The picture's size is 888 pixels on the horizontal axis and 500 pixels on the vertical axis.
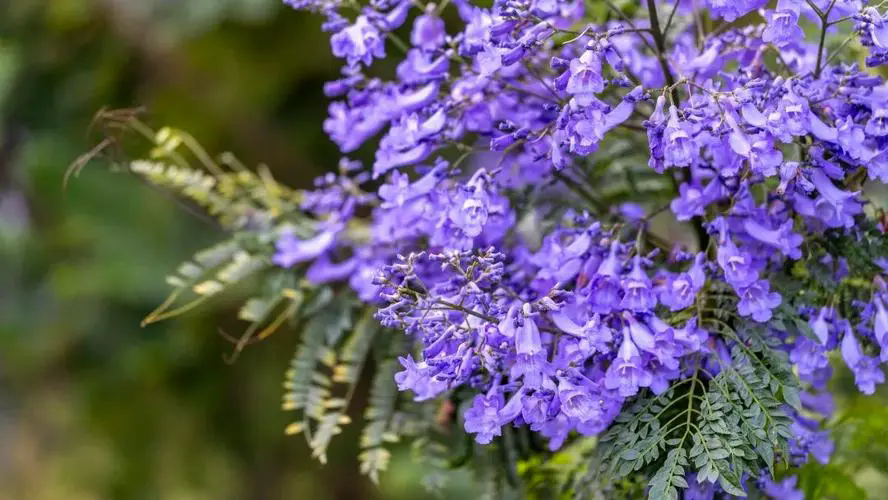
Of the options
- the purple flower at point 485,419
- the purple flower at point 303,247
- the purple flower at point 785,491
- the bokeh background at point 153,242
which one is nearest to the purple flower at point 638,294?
the purple flower at point 485,419

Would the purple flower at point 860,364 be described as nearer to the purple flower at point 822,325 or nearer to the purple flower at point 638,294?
the purple flower at point 822,325

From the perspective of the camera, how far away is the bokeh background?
1925 millimetres

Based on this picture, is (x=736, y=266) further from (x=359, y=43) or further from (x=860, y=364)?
(x=359, y=43)

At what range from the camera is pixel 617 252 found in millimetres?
708

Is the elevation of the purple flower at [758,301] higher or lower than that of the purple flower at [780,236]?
lower

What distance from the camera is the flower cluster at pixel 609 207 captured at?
616 millimetres

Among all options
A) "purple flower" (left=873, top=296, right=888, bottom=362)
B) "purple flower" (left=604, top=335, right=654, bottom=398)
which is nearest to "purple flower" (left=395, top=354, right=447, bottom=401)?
"purple flower" (left=604, top=335, right=654, bottom=398)

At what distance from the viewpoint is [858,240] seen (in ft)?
2.31

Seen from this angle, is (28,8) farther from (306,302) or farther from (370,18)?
(370,18)

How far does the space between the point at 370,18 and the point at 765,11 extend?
0.33 metres

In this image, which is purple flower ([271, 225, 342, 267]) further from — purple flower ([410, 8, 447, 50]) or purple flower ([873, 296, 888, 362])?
purple flower ([873, 296, 888, 362])

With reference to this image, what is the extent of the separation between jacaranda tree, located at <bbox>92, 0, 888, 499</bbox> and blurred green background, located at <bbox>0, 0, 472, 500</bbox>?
1078mm

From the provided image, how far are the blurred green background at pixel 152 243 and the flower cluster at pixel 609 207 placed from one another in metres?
1.20

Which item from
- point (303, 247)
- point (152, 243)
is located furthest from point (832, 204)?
point (152, 243)
